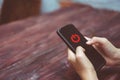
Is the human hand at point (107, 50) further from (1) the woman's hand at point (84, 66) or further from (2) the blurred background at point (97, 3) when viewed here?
(2) the blurred background at point (97, 3)

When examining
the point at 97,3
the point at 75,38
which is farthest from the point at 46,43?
the point at 97,3

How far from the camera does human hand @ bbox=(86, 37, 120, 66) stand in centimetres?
77

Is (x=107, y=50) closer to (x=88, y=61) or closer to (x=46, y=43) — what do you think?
(x=88, y=61)

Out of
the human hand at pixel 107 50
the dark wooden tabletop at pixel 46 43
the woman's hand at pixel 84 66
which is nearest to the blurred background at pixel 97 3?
the dark wooden tabletop at pixel 46 43

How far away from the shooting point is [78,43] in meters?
0.76

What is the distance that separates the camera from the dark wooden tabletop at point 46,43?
805mm

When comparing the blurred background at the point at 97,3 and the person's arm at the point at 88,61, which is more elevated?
the blurred background at the point at 97,3

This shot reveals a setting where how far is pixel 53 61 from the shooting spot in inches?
35.1

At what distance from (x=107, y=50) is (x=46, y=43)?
343 mm

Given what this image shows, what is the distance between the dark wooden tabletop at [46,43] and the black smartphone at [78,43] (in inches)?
2.0

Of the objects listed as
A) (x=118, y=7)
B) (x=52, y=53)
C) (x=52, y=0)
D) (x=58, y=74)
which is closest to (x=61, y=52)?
(x=52, y=53)

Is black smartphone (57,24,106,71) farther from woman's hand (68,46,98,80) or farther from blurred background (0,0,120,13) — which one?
blurred background (0,0,120,13)

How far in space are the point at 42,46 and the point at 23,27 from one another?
300 mm

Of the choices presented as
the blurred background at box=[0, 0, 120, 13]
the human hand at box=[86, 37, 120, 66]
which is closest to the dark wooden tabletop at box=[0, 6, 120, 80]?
the human hand at box=[86, 37, 120, 66]
